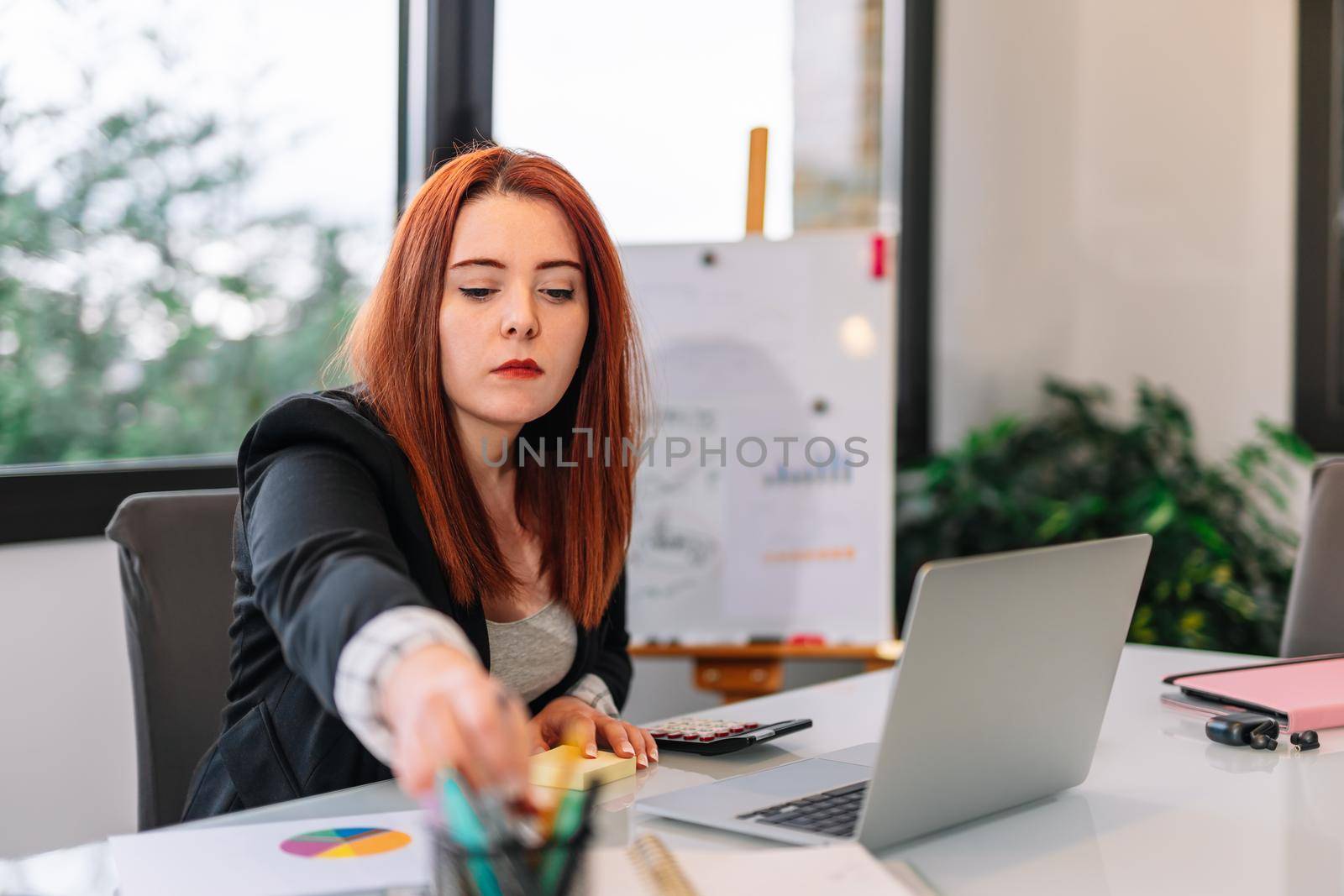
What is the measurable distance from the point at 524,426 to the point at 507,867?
35.3 inches

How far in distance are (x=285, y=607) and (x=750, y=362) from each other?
171 centimetres

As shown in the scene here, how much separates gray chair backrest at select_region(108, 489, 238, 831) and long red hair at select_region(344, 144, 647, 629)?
0.29 m

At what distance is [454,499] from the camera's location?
1242 millimetres

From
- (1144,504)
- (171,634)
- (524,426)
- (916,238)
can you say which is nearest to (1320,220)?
(1144,504)

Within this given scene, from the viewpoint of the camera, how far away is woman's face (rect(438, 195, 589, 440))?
1.24 m

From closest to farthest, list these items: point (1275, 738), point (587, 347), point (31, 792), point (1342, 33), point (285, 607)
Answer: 1. point (285, 607)
2. point (1275, 738)
3. point (587, 347)
4. point (31, 792)
5. point (1342, 33)

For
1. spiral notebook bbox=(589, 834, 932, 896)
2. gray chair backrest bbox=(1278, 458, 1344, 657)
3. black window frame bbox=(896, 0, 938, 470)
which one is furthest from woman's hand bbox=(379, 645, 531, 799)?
black window frame bbox=(896, 0, 938, 470)

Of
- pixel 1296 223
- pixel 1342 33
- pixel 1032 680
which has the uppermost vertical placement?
pixel 1342 33

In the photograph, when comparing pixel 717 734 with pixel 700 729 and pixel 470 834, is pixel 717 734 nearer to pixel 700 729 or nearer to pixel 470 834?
pixel 700 729

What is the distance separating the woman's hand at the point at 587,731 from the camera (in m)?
1.13

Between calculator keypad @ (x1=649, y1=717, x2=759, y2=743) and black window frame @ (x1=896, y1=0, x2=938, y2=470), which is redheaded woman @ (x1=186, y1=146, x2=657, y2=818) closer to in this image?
calculator keypad @ (x1=649, y1=717, x2=759, y2=743)

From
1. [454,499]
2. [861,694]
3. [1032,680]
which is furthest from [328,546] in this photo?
[861,694]

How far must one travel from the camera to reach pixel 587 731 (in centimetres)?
115

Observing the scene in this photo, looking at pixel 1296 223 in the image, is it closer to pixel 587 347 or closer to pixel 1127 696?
pixel 1127 696
